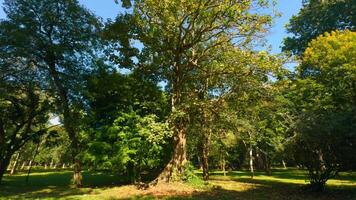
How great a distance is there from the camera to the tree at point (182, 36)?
1812cm

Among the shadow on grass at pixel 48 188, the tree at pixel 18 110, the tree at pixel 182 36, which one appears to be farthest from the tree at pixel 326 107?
the tree at pixel 18 110

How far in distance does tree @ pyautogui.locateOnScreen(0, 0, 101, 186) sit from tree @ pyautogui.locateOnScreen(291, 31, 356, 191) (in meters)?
13.0

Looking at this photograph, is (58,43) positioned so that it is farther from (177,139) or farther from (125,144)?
(177,139)

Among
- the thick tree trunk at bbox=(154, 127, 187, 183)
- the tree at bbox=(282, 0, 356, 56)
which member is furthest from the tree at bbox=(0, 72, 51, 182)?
the tree at bbox=(282, 0, 356, 56)

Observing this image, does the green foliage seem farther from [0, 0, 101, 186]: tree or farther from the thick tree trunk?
[0, 0, 101, 186]: tree

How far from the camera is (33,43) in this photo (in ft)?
74.6

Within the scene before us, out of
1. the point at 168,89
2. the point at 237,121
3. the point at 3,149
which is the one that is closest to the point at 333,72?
the point at 237,121

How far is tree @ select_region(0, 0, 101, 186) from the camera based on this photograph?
2231cm

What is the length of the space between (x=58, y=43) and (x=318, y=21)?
2644 centimetres

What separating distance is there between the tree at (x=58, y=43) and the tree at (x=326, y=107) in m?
13.0

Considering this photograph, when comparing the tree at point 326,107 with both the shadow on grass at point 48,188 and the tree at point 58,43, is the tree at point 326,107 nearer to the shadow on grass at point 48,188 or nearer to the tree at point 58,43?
the shadow on grass at point 48,188

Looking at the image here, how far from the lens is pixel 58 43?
23.5m

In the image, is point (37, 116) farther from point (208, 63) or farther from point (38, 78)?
point (208, 63)

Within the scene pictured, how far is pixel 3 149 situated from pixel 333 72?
24237mm
